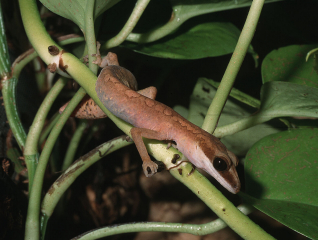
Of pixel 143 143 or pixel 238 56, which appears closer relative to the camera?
pixel 238 56

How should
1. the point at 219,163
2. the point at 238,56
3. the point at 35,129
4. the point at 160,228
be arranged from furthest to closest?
the point at 35,129
the point at 160,228
the point at 219,163
the point at 238,56

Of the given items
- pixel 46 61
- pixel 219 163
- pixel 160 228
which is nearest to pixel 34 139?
pixel 46 61

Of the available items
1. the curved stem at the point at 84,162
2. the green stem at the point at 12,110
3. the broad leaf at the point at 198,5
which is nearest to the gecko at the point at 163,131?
the curved stem at the point at 84,162

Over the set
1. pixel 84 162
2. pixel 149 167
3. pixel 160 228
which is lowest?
pixel 160 228

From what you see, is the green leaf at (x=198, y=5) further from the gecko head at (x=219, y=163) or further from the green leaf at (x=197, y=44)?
the gecko head at (x=219, y=163)

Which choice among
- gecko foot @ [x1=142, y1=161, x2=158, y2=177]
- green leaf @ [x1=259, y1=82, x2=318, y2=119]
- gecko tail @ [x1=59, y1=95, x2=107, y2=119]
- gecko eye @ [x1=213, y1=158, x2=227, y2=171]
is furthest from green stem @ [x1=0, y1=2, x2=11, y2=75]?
green leaf @ [x1=259, y1=82, x2=318, y2=119]

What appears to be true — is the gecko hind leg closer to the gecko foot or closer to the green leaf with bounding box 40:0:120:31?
A: the gecko foot

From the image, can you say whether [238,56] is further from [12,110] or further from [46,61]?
[12,110]
